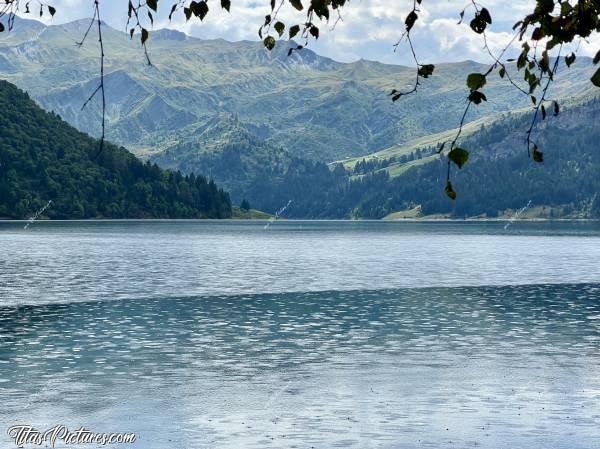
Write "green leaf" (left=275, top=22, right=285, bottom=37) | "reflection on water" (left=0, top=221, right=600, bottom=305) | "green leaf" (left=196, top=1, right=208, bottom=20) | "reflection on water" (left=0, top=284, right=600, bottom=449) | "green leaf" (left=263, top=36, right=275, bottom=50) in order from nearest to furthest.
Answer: "green leaf" (left=196, top=1, right=208, bottom=20)
"green leaf" (left=275, top=22, right=285, bottom=37)
"green leaf" (left=263, top=36, right=275, bottom=50)
"reflection on water" (left=0, top=284, right=600, bottom=449)
"reflection on water" (left=0, top=221, right=600, bottom=305)

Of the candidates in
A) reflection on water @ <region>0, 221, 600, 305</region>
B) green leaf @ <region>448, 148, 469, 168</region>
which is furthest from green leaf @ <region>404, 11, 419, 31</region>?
reflection on water @ <region>0, 221, 600, 305</region>

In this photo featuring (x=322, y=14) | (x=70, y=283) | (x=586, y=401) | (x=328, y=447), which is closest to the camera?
(x=322, y=14)

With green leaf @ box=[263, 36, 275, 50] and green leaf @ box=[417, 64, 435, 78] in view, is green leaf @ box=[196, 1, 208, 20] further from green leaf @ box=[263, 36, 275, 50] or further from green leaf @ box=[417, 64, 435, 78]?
green leaf @ box=[417, 64, 435, 78]

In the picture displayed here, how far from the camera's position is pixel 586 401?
130 feet

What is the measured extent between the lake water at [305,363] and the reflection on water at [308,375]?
0.39 ft

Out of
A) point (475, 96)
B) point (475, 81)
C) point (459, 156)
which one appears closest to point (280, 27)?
point (475, 96)

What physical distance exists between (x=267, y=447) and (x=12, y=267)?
12254 centimetres

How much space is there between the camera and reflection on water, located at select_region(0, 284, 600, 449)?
33688 mm

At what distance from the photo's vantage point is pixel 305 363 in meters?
51.2

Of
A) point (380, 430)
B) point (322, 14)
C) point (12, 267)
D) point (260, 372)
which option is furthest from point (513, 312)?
point (12, 267)

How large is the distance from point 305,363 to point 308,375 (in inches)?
170

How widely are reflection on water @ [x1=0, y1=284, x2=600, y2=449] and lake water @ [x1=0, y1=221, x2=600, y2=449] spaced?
12 cm

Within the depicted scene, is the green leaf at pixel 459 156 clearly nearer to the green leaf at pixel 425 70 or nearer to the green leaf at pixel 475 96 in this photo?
the green leaf at pixel 475 96

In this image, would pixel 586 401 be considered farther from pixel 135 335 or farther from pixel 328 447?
pixel 135 335
